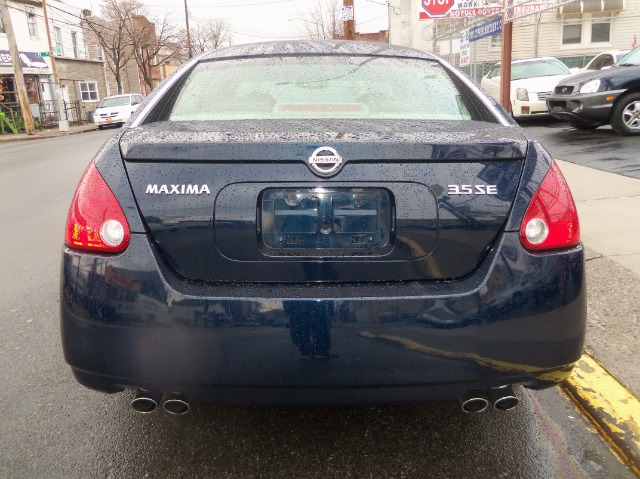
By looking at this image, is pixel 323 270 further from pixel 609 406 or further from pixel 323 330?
pixel 609 406

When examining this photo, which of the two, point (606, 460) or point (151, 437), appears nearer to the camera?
point (606, 460)

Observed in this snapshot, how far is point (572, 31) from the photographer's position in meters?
28.9

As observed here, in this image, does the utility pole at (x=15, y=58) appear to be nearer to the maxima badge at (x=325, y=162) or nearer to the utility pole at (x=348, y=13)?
the utility pole at (x=348, y=13)

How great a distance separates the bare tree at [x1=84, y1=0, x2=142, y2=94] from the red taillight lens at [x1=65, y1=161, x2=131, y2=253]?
44137mm

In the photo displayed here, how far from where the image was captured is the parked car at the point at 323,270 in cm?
186

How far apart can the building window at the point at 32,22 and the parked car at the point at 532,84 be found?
28.0 metres

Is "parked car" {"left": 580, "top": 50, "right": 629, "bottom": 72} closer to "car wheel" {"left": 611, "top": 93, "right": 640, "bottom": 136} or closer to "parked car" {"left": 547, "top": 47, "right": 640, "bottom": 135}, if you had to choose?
"parked car" {"left": 547, "top": 47, "right": 640, "bottom": 135}

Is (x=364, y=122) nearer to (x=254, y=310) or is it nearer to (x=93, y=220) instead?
(x=254, y=310)

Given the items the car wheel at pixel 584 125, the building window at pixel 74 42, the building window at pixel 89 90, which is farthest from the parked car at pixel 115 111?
the car wheel at pixel 584 125

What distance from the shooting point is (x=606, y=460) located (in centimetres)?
227

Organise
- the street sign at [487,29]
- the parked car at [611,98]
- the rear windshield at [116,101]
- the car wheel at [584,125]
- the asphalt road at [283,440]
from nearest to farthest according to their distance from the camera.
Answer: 1. the asphalt road at [283,440]
2. the parked car at [611,98]
3. the car wheel at [584,125]
4. the street sign at [487,29]
5. the rear windshield at [116,101]

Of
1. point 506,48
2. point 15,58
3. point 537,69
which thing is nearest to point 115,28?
point 15,58

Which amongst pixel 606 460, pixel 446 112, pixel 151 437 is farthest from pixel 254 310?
pixel 606 460

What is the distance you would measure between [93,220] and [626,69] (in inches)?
425
